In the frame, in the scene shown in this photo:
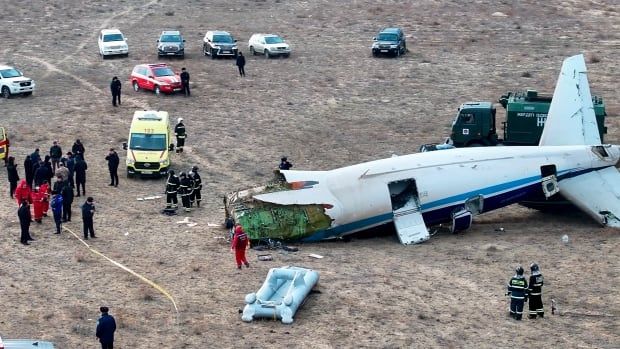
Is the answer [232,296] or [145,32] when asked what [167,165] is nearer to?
[232,296]

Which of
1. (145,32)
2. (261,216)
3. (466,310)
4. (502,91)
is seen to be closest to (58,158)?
(261,216)

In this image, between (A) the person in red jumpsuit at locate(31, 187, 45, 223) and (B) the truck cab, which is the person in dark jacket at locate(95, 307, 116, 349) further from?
(B) the truck cab

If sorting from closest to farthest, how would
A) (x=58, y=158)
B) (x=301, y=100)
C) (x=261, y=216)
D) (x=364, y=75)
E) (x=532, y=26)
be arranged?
(x=261, y=216) → (x=58, y=158) → (x=301, y=100) → (x=364, y=75) → (x=532, y=26)

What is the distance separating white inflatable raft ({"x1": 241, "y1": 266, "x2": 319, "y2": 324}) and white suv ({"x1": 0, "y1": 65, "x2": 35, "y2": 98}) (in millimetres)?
28749

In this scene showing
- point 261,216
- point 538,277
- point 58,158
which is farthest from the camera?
point 58,158

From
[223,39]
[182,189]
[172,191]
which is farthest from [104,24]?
[172,191]

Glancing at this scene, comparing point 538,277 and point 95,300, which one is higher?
point 538,277

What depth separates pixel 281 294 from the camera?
28656 millimetres

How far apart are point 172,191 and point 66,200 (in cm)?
363

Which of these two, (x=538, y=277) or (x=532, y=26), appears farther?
(x=532, y=26)

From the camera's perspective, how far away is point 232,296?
2961 centimetres

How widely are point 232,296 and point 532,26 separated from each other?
1840 inches

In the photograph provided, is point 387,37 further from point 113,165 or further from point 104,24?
point 113,165

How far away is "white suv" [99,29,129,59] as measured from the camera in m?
63.8
